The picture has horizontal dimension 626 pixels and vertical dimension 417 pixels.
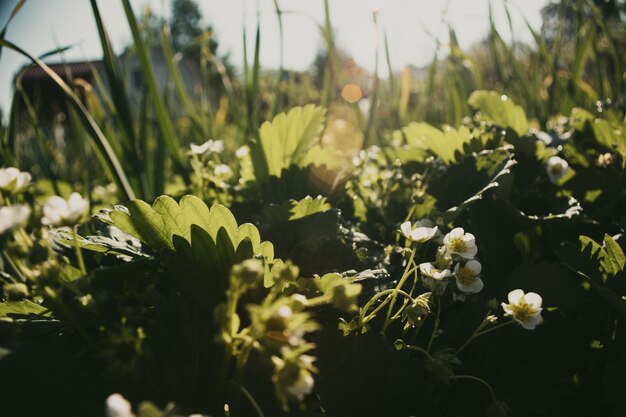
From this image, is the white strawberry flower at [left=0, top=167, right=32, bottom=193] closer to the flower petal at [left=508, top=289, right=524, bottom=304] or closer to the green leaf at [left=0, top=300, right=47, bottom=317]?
the green leaf at [left=0, top=300, right=47, bottom=317]

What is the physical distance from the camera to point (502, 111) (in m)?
1.29

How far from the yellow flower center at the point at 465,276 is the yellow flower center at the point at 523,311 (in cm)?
8

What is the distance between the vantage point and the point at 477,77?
229 cm

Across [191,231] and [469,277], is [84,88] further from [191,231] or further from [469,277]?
[469,277]

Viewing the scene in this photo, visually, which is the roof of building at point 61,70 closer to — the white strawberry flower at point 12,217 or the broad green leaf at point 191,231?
the broad green leaf at point 191,231

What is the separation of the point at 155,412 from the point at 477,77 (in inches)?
85.0

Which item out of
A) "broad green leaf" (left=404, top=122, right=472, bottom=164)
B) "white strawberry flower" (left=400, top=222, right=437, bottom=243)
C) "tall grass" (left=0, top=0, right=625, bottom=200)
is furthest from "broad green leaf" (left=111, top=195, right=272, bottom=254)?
"broad green leaf" (left=404, top=122, right=472, bottom=164)

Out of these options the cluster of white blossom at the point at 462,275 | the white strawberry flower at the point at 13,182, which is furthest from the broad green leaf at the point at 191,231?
the cluster of white blossom at the point at 462,275

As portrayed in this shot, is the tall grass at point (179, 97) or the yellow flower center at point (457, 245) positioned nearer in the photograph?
the yellow flower center at point (457, 245)

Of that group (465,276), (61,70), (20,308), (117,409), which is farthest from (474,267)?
(61,70)

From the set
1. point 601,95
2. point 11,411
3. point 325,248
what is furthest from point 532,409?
point 601,95

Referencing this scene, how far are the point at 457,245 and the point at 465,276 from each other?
6 cm

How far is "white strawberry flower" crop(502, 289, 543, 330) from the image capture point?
2.40 feet

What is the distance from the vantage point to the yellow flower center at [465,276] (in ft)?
2.69
